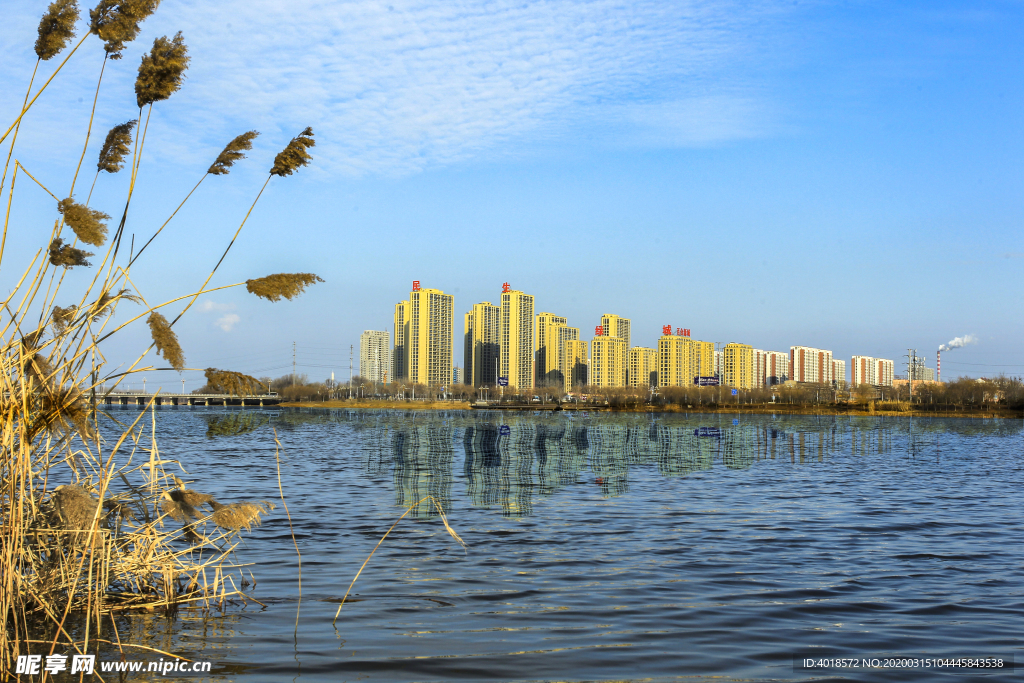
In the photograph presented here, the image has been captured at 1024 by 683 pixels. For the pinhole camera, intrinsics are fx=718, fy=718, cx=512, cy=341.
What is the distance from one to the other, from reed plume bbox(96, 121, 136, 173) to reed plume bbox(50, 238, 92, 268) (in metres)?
0.80

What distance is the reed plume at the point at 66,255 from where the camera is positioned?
6.56 m

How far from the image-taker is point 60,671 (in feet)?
21.4

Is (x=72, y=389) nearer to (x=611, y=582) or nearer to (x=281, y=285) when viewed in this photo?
(x=281, y=285)

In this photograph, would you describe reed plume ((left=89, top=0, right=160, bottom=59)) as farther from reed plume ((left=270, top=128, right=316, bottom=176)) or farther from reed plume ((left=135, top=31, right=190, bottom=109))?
reed plume ((left=270, top=128, right=316, bottom=176))

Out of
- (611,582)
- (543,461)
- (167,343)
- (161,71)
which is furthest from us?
(543,461)

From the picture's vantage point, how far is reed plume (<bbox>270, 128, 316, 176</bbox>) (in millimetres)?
5961

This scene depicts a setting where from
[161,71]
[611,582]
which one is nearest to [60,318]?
[161,71]

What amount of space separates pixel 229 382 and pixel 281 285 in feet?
2.78

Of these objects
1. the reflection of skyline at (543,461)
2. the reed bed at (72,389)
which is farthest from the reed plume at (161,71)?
the reflection of skyline at (543,461)

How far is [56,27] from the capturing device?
6078 mm

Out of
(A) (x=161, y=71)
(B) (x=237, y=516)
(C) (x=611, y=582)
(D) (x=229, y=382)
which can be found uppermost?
(A) (x=161, y=71)

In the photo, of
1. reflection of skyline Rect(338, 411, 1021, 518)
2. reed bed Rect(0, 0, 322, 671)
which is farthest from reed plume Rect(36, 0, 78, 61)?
reflection of skyline Rect(338, 411, 1021, 518)

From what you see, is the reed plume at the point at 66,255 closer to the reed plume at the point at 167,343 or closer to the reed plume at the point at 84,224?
the reed plume at the point at 84,224

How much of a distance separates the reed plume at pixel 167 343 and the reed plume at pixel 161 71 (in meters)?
2.13
